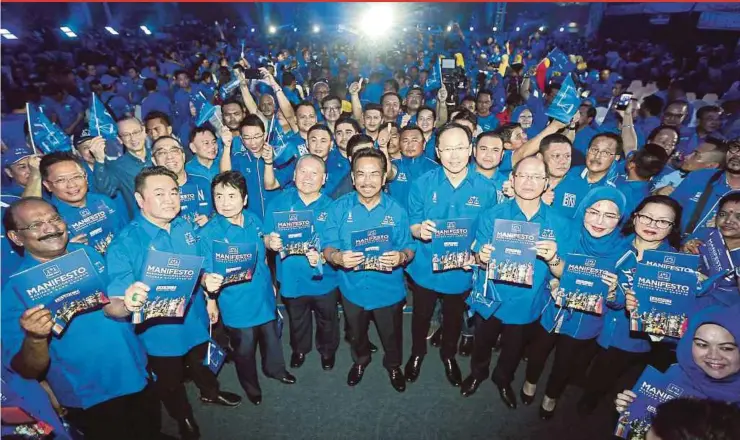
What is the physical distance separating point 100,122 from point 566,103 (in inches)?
200

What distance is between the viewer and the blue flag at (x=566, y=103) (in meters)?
4.08

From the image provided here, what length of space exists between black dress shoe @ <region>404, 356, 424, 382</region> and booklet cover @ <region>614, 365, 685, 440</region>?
2.00m

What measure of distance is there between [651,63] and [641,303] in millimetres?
18010

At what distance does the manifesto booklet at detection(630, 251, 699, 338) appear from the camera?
8.47 feet

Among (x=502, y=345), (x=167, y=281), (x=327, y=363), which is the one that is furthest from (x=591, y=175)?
(x=167, y=281)

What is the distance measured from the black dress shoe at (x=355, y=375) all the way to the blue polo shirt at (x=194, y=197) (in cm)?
220

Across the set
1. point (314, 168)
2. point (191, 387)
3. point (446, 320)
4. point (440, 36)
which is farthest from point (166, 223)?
point (440, 36)

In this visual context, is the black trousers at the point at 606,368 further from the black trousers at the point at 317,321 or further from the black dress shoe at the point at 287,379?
the black dress shoe at the point at 287,379

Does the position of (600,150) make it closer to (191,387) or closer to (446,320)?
(446,320)

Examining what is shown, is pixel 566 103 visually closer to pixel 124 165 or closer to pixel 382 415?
pixel 382 415

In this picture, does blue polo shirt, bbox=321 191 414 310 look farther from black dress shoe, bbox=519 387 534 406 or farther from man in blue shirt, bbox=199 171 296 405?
black dress shoe, bbox=519 387 534 406

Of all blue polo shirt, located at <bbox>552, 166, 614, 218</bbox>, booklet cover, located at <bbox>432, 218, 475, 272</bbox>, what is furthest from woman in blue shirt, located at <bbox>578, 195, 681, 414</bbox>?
booklet cover, located at <bbox>432, 218, 475, 272</bbox>

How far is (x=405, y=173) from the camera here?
4938 millimetres

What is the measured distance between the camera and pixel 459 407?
383 centimetres
